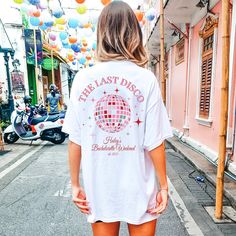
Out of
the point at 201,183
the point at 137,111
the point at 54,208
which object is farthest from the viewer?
the point at 201,183

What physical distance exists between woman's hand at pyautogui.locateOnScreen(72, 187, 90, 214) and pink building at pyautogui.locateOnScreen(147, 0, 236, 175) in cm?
315

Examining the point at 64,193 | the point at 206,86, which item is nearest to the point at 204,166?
the point at 206,86

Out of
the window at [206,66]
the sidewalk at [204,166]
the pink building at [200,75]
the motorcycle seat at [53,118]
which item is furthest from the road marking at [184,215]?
the motorcycle seat at [53,118]

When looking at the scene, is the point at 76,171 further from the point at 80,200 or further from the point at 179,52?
the point at 179,52

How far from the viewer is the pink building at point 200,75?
3.83 meters

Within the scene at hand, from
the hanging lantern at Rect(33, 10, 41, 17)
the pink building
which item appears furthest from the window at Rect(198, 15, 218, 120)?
the hanging lantern at Rect(33, 10, 41, 17)

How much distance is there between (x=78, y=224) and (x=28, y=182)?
1.57m

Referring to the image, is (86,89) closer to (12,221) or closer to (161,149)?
(161,149)

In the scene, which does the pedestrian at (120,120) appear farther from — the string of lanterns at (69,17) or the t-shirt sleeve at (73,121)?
the string of lanterns at (69,17)

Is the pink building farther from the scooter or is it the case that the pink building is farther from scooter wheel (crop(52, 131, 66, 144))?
the scooter

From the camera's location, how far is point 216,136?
4.50m

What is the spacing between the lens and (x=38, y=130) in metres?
6.43

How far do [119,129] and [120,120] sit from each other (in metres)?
Result: 0.04

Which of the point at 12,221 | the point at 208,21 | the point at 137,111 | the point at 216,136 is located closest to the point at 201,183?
the point at 216,136
